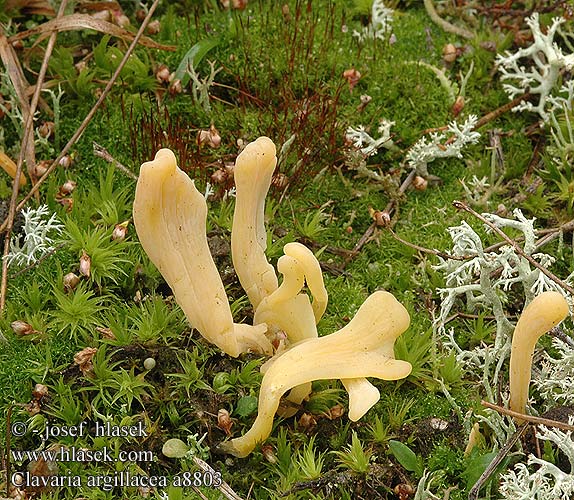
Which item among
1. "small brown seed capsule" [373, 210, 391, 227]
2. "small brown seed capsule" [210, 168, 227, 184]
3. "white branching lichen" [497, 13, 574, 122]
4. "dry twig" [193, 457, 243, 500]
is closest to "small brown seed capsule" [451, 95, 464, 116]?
"white branching lichen" [497, 13, 574, 122]

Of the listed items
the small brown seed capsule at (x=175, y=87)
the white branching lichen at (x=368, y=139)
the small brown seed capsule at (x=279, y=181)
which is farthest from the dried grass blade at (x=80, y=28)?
the white branching lichen at (x=368, y=139)

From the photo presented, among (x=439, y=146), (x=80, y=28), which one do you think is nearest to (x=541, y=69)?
(x=439, y=146)

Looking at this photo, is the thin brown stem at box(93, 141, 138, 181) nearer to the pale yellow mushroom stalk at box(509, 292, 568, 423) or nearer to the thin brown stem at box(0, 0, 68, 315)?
the thin brown stem at box(0, 0, 68, 315)

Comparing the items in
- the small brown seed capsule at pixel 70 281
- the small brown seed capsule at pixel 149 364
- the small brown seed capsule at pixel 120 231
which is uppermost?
the small brown seed capsule at pixel 120 231

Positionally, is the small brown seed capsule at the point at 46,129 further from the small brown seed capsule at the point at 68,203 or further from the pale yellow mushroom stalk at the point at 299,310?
the pale yellow mushroom stalk at the point at 299,310

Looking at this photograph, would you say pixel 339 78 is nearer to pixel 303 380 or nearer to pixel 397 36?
pixel 397 36
